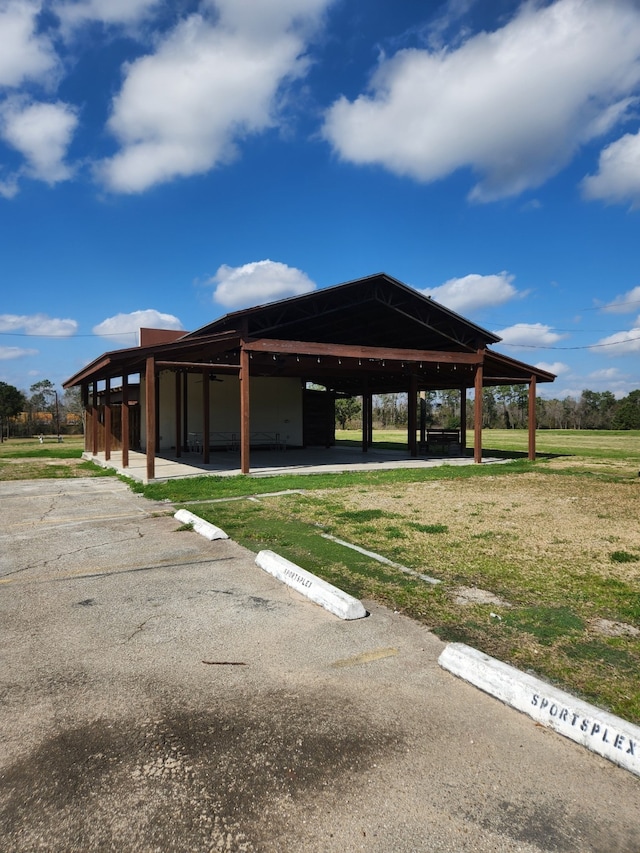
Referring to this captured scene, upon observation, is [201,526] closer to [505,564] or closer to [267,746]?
[505,564]

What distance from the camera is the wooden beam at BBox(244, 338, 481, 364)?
1296 cm

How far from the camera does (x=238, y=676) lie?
10.3 feet

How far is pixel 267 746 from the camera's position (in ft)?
8.07

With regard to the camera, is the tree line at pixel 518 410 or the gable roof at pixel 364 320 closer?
the gable roof at pixel 364 320

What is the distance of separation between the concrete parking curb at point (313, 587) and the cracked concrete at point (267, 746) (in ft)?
0.43

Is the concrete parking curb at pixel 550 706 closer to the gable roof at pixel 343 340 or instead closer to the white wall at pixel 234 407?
the gable roof at pixel 343 340

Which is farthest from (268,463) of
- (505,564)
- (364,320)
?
(505,564)

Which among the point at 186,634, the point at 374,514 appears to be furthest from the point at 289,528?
the point at 186,634

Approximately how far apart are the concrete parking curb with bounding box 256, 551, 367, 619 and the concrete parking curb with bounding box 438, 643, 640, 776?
0.94 m

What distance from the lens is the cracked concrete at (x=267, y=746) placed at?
6.45 ft

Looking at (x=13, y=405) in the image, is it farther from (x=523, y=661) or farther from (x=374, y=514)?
(x=523, y=661)

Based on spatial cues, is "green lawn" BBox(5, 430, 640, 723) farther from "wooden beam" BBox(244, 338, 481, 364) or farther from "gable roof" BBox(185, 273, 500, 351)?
"gable roof" BBox(185, 273, 500, 351)

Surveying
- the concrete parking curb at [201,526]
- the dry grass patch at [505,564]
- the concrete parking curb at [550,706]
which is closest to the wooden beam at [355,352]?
the dry grass patch at [505,564]

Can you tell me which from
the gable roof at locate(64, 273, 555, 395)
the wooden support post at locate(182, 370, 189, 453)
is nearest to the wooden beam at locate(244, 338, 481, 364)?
the gable roof at locate(64, 273, 555, 395)
